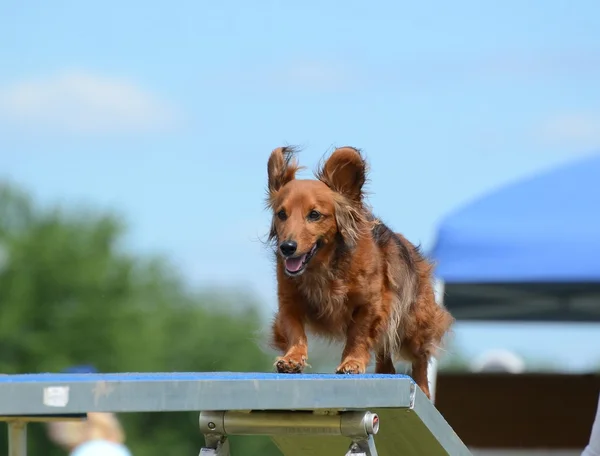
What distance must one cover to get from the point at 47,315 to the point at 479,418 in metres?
32.7

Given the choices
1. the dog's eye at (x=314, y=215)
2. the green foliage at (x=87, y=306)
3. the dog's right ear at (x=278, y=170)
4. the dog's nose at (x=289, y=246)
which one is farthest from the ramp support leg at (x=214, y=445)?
the green foliage at (x=87, y=306)

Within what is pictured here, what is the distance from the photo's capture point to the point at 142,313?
41812 millimetres

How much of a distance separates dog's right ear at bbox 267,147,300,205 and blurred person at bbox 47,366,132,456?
87.9 inches

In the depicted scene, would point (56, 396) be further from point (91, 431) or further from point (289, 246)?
point (91, 431)

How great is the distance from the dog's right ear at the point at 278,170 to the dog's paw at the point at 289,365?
0.59 metres

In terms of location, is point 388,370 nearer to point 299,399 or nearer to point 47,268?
point 299,399

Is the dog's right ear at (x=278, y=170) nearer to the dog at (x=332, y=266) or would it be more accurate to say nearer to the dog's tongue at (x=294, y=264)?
the dog at (x=332, y=266)

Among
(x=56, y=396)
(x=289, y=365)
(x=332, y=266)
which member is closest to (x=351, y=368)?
(x=289, y=365)

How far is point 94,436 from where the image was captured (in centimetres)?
603

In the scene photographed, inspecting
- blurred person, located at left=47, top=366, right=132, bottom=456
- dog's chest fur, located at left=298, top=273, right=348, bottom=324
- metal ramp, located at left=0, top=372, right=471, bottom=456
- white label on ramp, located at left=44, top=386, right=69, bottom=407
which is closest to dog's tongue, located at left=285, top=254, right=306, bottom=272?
dog's chest fur, located at left=298, top=273, right=348, bottom=324

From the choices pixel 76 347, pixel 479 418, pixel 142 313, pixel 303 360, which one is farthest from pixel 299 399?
pixel 142 313

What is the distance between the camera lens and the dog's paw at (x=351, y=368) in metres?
3.62

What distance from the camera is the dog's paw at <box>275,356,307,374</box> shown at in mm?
3551

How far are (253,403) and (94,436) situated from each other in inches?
136
